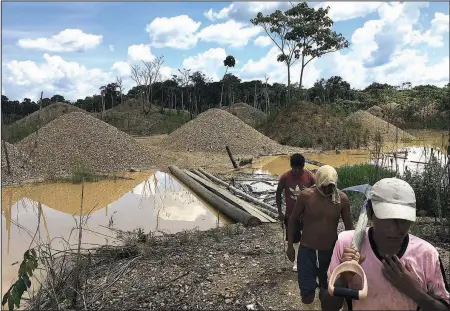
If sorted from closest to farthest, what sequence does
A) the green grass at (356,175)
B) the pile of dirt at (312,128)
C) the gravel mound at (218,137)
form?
the green grass at (356,175) → the gravel mound at (218,137) → the pile of dirt at (312,128)

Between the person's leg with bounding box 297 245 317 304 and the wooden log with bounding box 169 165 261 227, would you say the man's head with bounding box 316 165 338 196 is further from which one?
the wooden log with bounding box 169 165 261 227

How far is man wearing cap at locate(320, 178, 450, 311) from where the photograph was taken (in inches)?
56.2

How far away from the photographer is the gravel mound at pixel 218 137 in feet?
59.9

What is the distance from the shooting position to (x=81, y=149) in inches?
575

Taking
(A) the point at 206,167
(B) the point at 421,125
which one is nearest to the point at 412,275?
(A) the point at 206,167

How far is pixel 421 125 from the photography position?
91.3 feet

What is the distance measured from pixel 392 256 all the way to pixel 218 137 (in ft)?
57.5

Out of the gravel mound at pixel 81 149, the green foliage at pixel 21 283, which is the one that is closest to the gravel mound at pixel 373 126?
the gravel mound at pixel 81 149

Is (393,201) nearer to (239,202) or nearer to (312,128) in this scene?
(239,202)

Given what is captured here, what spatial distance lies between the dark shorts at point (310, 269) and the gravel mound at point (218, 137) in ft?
47.9

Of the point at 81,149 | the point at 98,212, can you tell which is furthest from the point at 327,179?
the point at 81,149

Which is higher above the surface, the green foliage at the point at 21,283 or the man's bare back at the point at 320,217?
the man's bare back at the point at 320,217

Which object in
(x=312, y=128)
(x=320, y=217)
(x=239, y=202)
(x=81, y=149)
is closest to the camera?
(x=320, y=217)

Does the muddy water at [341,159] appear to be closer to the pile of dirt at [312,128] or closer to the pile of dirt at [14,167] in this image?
the pile of dirt at [312,128]
